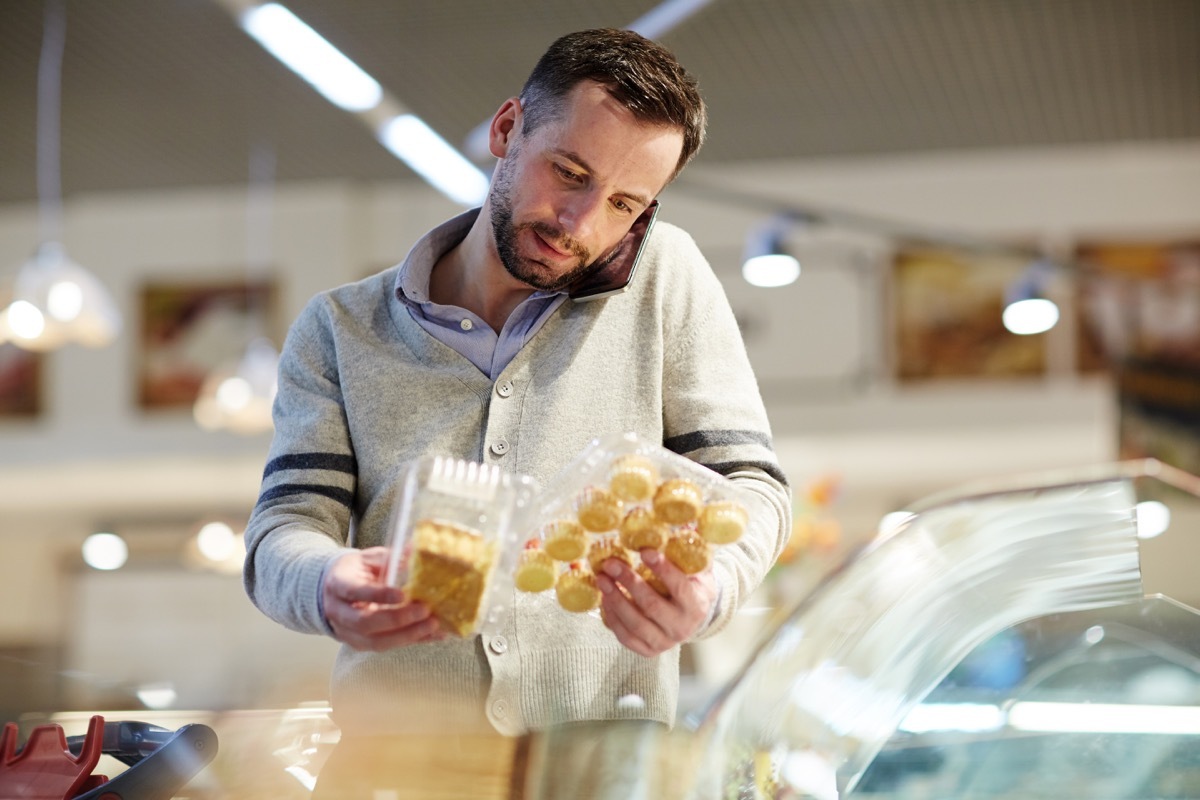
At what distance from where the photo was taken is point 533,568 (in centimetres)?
142

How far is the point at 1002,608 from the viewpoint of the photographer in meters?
1.72

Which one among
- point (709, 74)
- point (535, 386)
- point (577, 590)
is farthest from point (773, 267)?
point (577, 590)

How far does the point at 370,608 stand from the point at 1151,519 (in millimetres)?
1004

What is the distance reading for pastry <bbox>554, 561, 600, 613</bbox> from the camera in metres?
1.44

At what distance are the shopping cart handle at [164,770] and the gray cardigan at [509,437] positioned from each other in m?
0.16

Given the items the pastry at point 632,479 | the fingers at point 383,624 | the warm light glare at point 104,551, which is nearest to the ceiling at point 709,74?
the warm light glare at point 104,551

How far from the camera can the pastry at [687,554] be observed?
54.6 inches

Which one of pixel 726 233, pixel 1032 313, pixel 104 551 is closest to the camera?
pixel 1032 313

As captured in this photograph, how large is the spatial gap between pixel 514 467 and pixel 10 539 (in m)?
9.10

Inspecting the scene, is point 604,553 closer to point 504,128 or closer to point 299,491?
point 299,491

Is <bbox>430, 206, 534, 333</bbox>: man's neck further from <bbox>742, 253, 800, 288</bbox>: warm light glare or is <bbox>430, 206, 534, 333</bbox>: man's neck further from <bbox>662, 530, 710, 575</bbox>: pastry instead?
<bbox>742, 253, 800, 288</bbox>: warm light glare

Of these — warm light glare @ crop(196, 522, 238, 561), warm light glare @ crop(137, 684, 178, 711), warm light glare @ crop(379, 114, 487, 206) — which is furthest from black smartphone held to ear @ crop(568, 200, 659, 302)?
warm light glare @ crop(196, 522, 238, 561)

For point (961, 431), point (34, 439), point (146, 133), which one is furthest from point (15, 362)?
point (961, 431)

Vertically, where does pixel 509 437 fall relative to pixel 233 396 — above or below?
below
